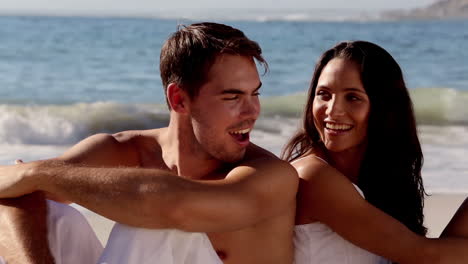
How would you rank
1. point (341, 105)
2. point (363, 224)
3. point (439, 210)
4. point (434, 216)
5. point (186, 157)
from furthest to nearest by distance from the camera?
point (439, 210) < point (434, 216) < point (341, 105) < point (186, 157) < point (363, 224)

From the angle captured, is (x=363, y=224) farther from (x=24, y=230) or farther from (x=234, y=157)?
(x=24, y=230)

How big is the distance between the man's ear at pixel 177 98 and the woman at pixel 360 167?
556 mm

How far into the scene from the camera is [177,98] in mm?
3318

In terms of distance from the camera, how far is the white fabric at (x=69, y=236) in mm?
3289

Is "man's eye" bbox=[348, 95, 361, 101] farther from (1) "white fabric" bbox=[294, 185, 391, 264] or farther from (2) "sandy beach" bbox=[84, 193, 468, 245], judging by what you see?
(2) "sandy beach" bbox=[84, 193, 468, 245]

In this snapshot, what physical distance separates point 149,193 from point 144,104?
1081 centimetres

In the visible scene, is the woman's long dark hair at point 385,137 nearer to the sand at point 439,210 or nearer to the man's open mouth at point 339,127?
the man's open mouth at point 339,127

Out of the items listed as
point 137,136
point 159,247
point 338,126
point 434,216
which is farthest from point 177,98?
point 434,216

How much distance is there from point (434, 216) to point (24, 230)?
12.8 ft

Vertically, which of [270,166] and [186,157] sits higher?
[270,166]

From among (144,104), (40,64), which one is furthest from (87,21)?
(144,104)

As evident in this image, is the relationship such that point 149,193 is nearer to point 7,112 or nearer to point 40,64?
point 7,112

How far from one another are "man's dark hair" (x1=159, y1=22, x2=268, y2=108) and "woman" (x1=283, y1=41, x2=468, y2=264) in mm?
453

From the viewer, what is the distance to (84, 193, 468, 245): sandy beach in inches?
232
